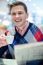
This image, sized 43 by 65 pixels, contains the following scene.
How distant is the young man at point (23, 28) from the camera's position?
4.60ft

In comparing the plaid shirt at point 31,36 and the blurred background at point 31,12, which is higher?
the blurred background at point 31,12

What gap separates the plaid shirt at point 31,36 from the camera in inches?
55.7

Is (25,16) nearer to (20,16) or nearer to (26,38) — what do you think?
(20,16)

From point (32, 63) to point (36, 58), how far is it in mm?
73

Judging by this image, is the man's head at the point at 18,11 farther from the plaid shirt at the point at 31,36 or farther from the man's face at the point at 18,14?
the plaid shirt at the point at 31,36

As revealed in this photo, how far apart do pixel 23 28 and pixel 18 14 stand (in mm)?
142

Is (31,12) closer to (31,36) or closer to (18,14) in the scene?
(18,14)

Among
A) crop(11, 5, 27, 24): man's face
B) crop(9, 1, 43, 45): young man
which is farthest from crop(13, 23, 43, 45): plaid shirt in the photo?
crop(11, 5, 27, 24): man's face

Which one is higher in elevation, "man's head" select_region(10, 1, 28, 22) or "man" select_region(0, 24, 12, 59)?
"man's head" select_region(10, 1, 28, 22)

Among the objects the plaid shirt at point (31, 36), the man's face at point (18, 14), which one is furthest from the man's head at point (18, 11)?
the plaid shirt at point (31, 36)

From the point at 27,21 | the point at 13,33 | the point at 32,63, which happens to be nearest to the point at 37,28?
the point at 27,21

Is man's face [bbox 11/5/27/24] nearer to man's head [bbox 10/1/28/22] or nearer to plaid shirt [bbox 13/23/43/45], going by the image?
man's head [bbox 10/1/28/22]

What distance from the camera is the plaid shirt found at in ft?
4.64

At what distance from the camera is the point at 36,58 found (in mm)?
1256
